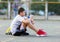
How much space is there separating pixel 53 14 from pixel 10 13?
472cm

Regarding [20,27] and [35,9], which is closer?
[20,27]

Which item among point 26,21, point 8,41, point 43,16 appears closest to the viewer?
point 8,41

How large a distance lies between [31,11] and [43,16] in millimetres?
1699

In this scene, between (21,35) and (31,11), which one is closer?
(21,35)

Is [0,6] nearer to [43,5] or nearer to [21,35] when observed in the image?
[43,5]

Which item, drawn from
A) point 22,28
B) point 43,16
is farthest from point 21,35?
point 43,16

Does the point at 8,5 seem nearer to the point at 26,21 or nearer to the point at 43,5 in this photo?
the point at 43,5

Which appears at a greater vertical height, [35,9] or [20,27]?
[35,9]

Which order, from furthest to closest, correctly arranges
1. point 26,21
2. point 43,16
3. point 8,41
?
1. point 43,16
2. point 26,21
3. point 8,41

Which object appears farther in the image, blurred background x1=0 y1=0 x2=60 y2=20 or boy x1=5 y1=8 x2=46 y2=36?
blurred background x1=0 y1=0 x2=60 y2=20

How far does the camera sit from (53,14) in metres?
32.5

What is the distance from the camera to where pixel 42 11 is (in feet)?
105

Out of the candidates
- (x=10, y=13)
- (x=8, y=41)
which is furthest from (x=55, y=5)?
(x=8, y=41)

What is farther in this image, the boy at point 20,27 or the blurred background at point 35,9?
the blurred background at point 35,9
